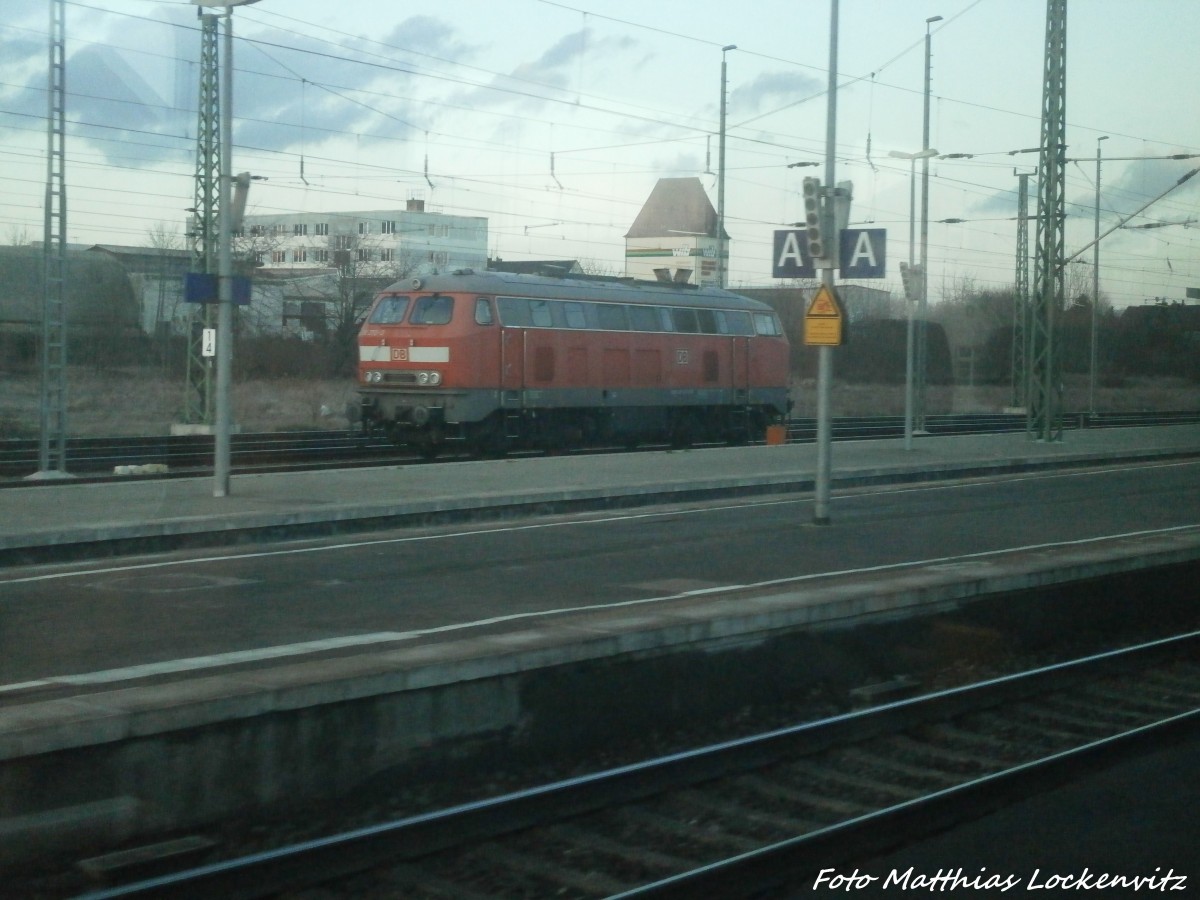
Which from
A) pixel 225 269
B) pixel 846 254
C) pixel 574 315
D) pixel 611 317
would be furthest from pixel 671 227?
pixel 846 254

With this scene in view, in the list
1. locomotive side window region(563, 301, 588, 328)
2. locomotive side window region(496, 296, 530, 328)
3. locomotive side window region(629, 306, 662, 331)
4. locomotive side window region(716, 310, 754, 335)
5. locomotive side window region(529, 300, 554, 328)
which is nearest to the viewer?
locomotive side window region(496, 296, 530, 328)

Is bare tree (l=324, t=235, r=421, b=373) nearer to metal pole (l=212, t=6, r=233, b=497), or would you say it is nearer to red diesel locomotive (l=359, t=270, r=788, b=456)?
red diesel locomotive (l=359, t=270, r=788, b=456)

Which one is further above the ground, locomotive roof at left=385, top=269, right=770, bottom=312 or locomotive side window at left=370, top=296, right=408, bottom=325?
locomotive roof at left=385, top=269, right=770, bottom=312

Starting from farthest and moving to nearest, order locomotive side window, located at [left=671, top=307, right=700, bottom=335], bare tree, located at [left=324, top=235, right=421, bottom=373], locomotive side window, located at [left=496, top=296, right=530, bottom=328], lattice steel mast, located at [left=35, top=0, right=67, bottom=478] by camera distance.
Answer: bare tree, located at [left=324, top=235, right=421, bottom=373]
locomotive side window, located at [left=671, top=307, right=700, bottom=335]
locomotive side window, located at [left=496, top=296, right=530, bottom=328]
lattice steel mast, located at [left=35, top=0, right=67, bottom=478]

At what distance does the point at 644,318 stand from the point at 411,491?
40.9 feet

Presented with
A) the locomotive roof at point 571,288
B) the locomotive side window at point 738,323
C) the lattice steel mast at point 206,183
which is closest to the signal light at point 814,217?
the lattice steel mast at point 206,183

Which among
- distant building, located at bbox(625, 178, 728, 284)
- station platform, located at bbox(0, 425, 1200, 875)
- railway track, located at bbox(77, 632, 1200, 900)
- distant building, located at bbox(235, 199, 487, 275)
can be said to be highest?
distant building, located at bbox(625, 178, 728, 284)

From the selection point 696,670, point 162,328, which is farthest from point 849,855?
point 162,328

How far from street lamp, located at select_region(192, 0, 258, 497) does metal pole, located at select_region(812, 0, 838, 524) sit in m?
7.30

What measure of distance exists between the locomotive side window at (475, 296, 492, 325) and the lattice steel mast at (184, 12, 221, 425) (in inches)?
197

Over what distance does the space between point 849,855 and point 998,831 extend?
839 millimetres

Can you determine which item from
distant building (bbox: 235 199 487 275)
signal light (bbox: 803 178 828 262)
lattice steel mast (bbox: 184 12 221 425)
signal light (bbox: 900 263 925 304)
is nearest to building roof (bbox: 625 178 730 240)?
distant building (bbox: 235 199 487 275)

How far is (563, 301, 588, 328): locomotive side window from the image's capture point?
91.8 ft

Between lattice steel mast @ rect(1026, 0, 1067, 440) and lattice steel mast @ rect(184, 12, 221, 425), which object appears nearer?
lattice steel mast @ rect(184, 12, 221, 425)
